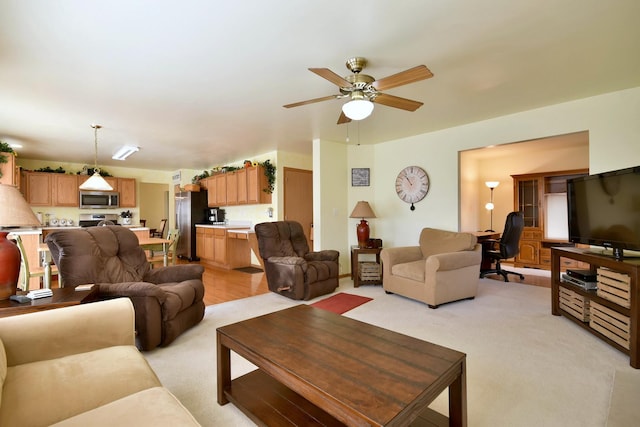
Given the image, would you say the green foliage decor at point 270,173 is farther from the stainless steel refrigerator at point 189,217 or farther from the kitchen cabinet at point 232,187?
the stainless steel refrigerator at point 189,217

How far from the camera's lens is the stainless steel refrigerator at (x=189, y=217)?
743cm

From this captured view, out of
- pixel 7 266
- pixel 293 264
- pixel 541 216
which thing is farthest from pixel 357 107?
pixel 541 216

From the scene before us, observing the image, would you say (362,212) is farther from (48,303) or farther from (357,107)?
(48,303)

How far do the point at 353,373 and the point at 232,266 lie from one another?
540cm

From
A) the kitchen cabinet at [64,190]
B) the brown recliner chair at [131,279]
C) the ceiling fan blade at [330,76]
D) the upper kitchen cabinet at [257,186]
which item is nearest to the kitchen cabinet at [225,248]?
the upper kitchen cabinet at [257,186]

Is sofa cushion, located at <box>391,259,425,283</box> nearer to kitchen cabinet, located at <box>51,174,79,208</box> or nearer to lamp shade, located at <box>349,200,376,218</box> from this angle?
lamp shade, located at <box>349,200,376,218</box>

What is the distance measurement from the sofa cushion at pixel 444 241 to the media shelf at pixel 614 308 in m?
0.98

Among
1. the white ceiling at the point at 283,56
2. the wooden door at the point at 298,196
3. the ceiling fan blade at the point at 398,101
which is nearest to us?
the white ceiling at the point at 283,56

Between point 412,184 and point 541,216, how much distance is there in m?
3.05

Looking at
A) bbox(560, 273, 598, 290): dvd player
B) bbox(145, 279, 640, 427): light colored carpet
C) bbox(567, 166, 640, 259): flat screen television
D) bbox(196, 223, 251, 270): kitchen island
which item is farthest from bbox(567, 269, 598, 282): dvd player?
bbox(196, 223, 251, 270): kitchen island

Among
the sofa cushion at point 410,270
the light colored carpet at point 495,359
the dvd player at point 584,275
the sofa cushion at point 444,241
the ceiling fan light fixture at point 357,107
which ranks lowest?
the light colored carpet at point 495,359

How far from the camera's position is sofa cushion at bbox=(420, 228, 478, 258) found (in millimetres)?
3889

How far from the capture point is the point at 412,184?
504 cm

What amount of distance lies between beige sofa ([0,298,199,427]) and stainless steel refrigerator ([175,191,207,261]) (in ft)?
19.7
